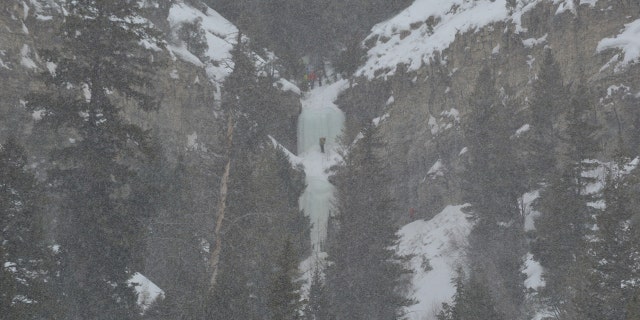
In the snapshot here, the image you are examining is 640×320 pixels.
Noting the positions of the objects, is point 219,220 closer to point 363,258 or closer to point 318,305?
point 318,305

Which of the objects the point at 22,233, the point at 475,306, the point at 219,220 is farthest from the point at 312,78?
the point at 22,233

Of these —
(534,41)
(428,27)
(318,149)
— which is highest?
(428,27)

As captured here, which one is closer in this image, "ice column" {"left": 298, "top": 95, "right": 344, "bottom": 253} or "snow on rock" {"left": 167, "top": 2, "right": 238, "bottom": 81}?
"ice column" {"left": 298, "top": 95, "right": 344, "bottom": 253}

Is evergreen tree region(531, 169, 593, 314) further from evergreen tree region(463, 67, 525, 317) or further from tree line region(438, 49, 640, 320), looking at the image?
evergreen tree region(463, 67, 525, 317)

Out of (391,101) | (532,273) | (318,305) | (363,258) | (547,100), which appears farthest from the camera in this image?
(391,101)

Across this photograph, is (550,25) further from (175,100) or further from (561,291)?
(175,100)

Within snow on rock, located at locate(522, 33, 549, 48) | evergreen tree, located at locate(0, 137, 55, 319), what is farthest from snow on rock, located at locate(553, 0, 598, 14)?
evergreen tree, located at locate(0, 137, 55, 319)
